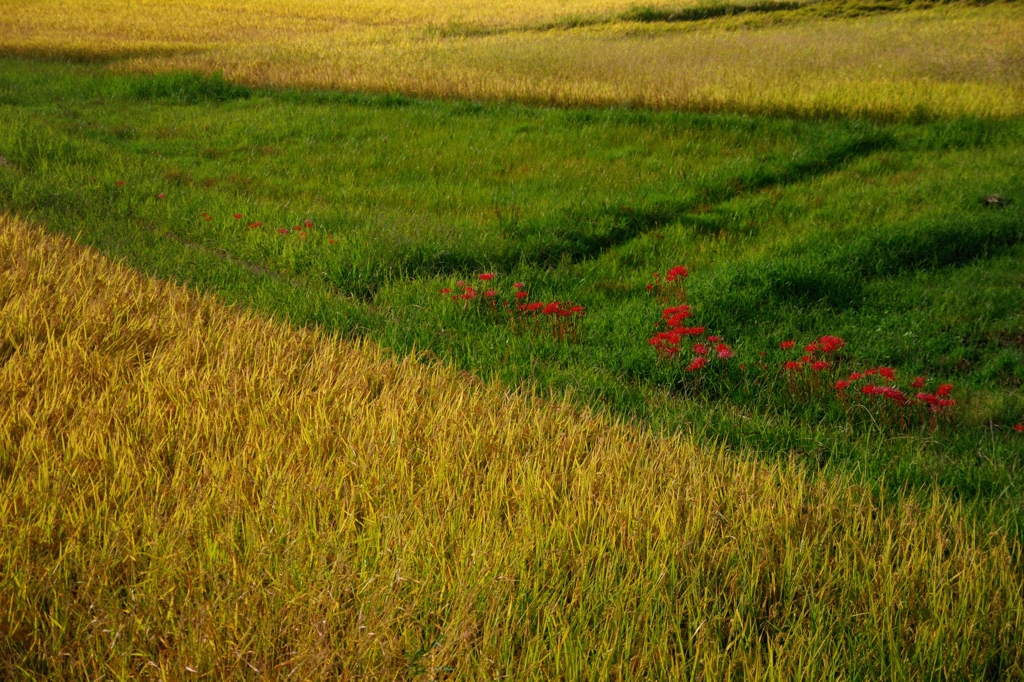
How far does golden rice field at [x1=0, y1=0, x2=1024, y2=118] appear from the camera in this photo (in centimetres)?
1209

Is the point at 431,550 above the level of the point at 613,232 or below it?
above

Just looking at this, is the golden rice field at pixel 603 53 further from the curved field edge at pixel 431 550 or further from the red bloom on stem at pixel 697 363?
the curved field edge at pixel 431 550

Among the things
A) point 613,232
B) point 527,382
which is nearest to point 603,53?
point 613,232

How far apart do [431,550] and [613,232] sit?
19.2 feet

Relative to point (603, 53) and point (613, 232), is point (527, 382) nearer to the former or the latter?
point (613, 232)

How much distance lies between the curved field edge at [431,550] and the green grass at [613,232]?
635 millimetres

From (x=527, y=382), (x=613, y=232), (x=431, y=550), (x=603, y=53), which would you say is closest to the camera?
(x=431, y=550)

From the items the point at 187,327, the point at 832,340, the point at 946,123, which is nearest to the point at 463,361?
the point at 187,327

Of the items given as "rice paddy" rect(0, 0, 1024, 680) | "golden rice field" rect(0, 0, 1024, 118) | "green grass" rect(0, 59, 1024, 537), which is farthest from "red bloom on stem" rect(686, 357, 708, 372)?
"golden rice field" rect(0, 0, 1024, 118)

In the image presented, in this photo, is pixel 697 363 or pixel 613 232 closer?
pixel 697 363

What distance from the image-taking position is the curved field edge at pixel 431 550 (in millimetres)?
2043

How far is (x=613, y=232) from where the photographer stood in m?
7.96

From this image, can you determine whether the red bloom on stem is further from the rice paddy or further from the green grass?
the green grass

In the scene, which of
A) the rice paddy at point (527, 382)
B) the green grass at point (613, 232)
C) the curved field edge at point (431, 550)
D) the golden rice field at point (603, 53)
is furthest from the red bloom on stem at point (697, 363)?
the golden rice field at point (603, 53)
